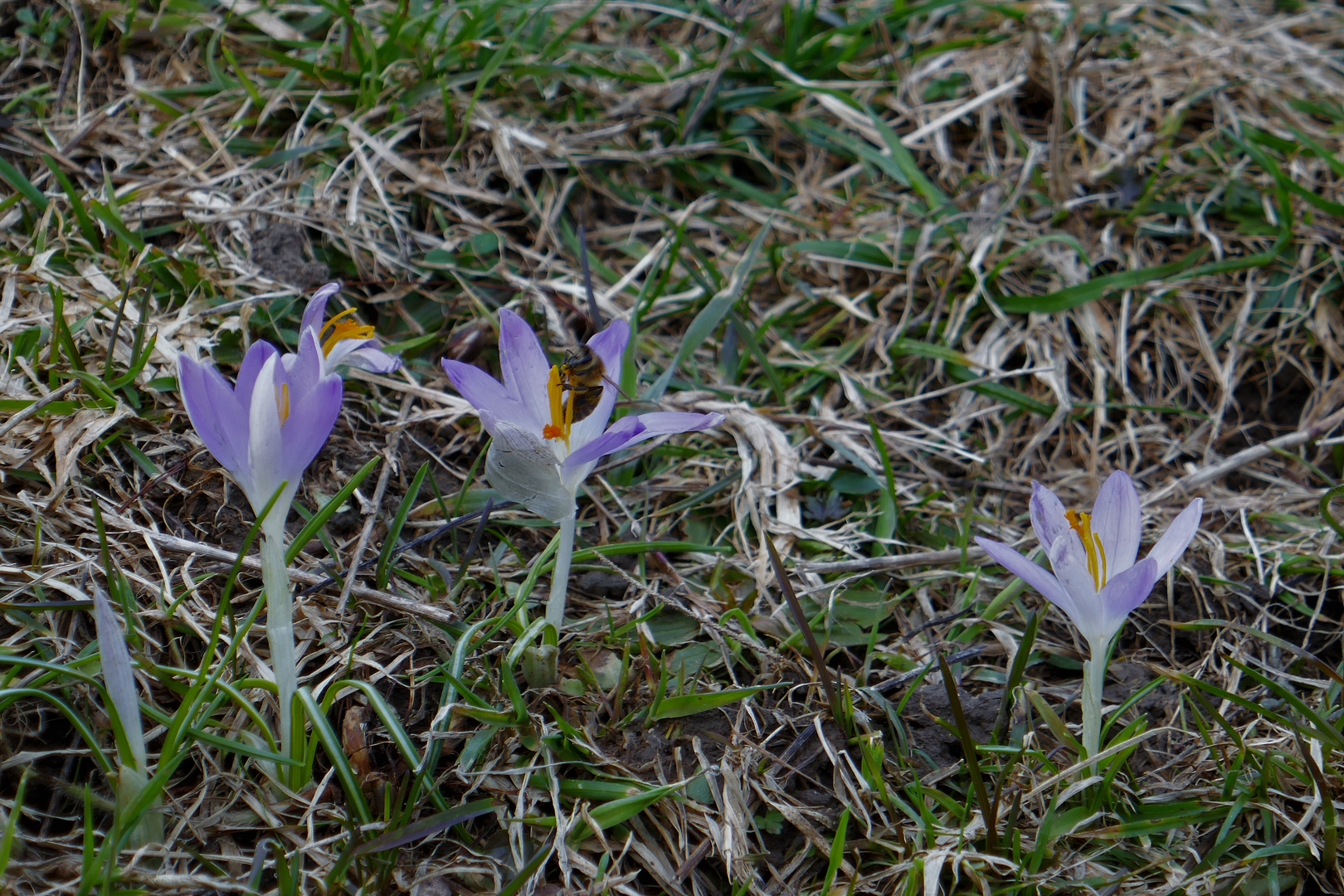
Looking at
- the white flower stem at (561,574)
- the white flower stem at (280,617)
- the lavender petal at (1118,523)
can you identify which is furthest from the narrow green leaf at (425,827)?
the lavender petal at (1118,523)

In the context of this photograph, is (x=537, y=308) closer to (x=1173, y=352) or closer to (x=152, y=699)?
(x=152, y=699)

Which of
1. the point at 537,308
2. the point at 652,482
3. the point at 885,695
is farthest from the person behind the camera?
the point at 537,308

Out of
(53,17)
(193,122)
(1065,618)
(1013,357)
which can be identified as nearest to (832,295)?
(1013,357)

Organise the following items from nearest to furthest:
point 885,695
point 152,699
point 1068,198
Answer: point 152,699, point 885,695, point 1068,198

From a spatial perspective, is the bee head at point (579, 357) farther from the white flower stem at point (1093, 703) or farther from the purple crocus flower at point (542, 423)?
the white flower stem at point (1093, 703)

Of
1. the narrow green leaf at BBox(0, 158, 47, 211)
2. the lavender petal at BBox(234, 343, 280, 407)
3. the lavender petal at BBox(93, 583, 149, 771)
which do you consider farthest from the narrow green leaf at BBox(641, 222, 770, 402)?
the narrow green leaf at BBox(0, 158, 47, 211)

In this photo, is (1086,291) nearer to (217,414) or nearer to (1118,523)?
(1118,523)

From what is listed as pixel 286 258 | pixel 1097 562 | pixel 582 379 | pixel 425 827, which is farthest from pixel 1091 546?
pixel 286 258
